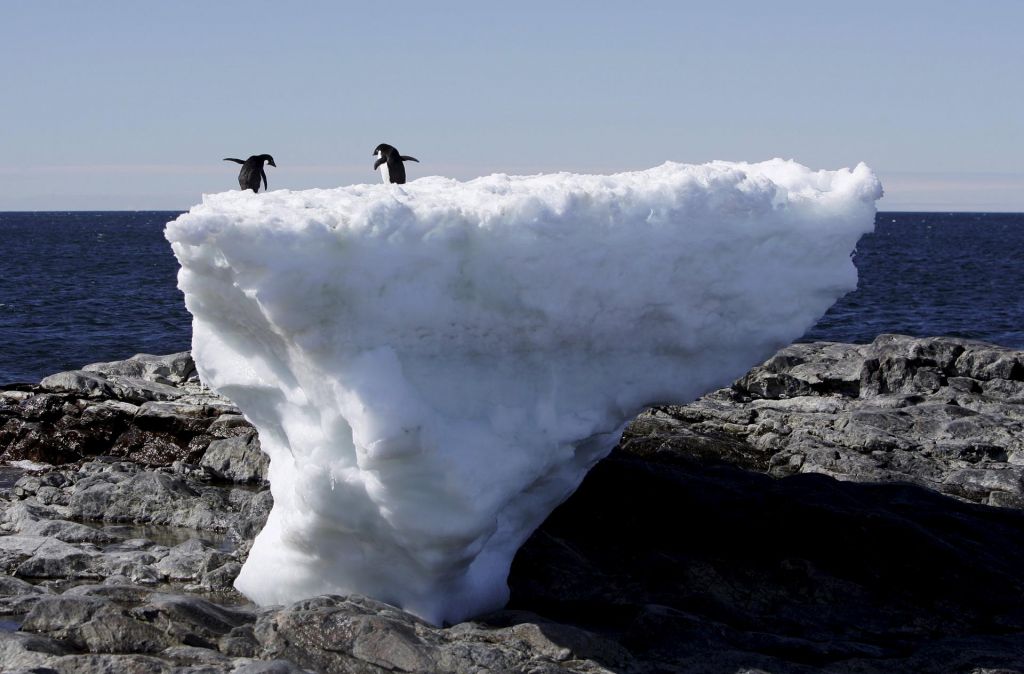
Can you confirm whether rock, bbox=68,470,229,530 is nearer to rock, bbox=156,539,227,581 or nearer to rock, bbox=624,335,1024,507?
rock, bbox=156,539,227,581

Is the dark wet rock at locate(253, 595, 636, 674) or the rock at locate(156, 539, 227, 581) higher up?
the dark wet rock at locate(253, 595, 636, 674)

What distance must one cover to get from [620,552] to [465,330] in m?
3.02

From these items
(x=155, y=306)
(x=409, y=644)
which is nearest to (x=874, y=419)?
(x=409, y=644)

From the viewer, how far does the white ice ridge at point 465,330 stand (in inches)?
338

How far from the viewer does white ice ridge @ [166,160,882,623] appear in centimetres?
858

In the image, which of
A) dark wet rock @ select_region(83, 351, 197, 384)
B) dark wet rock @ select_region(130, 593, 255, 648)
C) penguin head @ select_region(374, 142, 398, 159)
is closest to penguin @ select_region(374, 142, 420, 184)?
penguin head @ select_region(374, 142, 398, 159)

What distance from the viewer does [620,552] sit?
10961 mm

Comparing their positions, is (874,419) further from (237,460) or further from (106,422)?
(106,422)

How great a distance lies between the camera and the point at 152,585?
35.0 feet

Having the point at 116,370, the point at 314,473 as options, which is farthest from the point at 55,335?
the point at 314,473

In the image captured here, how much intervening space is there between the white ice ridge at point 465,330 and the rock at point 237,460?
4.77 meters

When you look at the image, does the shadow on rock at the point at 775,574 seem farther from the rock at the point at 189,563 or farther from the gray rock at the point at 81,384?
the gray rock at the point at 81,384

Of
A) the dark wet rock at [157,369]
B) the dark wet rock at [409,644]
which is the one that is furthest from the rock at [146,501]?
the dark wet rock at [157,369]

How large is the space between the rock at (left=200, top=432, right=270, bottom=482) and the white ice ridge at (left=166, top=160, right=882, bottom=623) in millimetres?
4774
